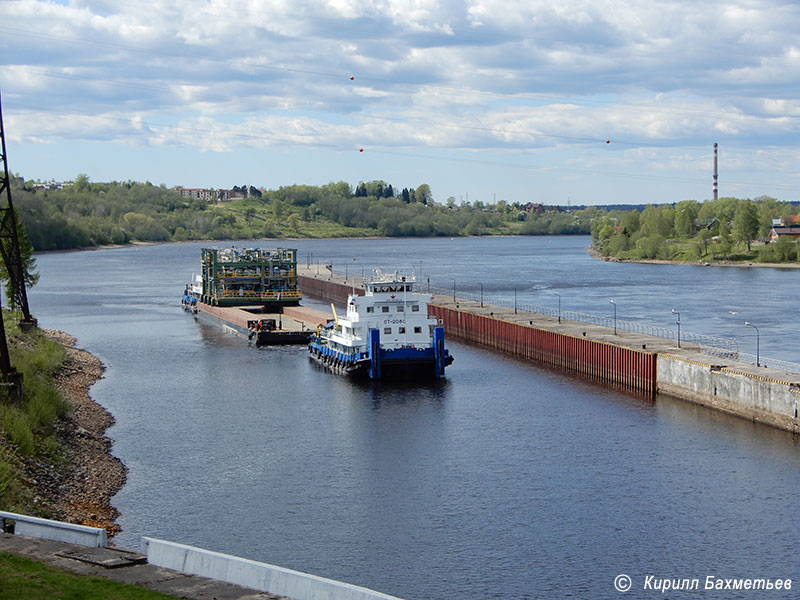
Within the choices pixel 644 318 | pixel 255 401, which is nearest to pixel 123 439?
pixel 255 401

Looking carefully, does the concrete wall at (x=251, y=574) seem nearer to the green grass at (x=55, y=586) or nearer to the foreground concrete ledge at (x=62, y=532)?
the green grass at (x=55, y=586)

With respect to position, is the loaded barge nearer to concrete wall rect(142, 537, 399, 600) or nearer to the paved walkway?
the paved walkway

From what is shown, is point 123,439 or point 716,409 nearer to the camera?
point 123,439

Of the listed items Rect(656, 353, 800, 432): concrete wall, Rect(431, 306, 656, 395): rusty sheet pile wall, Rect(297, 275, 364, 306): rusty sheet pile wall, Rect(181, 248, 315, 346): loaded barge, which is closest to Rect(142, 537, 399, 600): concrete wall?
Rect(656, 353, 800, 432): concrete wall

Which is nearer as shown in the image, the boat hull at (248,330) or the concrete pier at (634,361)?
the concrete pier at (634,361)

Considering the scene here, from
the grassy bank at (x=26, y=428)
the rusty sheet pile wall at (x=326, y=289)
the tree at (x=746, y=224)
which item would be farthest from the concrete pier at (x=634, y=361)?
the tree at (x=746, y=224)

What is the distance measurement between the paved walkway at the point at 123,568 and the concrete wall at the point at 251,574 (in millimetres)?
174

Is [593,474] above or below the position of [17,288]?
below

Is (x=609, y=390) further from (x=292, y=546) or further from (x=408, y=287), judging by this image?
(x=292, y=546)

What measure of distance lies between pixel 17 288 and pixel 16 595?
2075 inches

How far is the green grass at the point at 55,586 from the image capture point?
21203mm

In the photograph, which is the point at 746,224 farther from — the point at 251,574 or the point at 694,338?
the point at 251,574

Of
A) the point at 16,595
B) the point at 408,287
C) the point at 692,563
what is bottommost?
the point at 692,563

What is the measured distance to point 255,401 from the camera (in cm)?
5816
